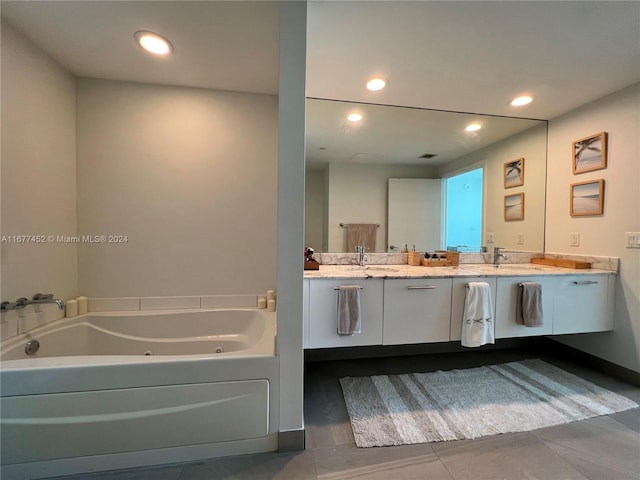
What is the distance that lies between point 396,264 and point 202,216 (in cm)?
177

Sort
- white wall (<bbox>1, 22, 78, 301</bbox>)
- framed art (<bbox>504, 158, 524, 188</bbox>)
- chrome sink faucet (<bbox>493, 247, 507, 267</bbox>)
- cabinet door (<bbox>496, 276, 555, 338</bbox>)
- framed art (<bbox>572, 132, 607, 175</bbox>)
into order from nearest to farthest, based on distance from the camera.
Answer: white wall (<bbox>1, 22, 78, 301</bbox>) → cabinet door (<bbox>496, 276, 555, 338</bbox>) → framed art (<bbox>572, 132, 607, 175</bbox>) → chrome sink faucet (<bbox>493, 247, 507, 267</bbox>) → framed art (<bbox>504, 158, 524, 188</bbox>)

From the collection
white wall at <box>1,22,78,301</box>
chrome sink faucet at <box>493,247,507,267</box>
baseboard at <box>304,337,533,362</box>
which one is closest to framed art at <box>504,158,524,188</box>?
chrome sink faucet at <box>493,247,507,267</box>

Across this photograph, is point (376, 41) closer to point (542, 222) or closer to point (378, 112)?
point (378, 112)

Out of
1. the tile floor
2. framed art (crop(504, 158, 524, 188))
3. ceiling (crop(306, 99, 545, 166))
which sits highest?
ceiling (crop(306, 99, 545, 166))

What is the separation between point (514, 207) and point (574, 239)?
549 millimetres

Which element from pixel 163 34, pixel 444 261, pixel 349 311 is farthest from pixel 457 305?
pixel 163 34

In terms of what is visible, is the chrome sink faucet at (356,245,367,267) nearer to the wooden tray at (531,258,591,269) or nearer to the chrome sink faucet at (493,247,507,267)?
the chrome sink faucet at (493,247,507,267)

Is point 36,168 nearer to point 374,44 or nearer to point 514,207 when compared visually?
point 374,44

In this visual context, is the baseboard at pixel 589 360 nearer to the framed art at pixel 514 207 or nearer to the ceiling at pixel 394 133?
the framed art at pixel 514 207

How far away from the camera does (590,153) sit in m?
2.13

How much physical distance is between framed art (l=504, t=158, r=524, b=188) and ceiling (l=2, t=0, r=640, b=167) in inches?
23.9

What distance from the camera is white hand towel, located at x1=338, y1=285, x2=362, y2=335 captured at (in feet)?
5.21

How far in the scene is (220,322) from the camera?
77.6 inches

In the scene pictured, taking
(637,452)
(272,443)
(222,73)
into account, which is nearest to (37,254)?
(222,73)
